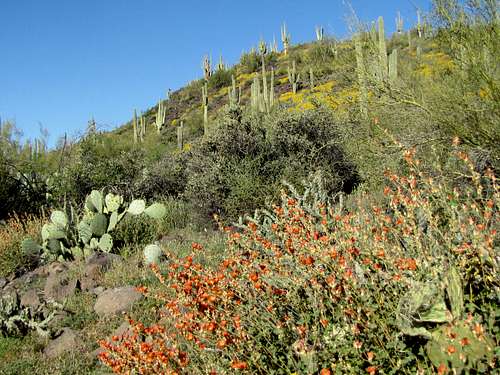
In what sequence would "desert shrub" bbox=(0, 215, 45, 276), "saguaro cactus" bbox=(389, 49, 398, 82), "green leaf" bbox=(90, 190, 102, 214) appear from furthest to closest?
"green leaf" bbox=(90, 190, 102, 214)
"desert shrub" bbox=(0, 215, 45, 276)
"saguaro cactus" bbox=(389, 49, 398, 82)

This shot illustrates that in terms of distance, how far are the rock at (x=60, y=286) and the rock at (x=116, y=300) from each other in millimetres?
785

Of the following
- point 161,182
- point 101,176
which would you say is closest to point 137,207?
point 101,176

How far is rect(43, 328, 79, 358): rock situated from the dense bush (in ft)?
13.7

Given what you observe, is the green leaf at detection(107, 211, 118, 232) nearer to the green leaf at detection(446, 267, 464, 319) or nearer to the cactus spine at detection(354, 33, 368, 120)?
the cactus spine at detection(354, 33, 368, 120)

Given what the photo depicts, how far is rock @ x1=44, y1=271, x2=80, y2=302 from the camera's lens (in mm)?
6453

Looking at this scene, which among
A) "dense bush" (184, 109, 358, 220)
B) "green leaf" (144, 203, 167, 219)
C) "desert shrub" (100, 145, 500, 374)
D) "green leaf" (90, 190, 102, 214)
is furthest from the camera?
"dense bush" (184, 109, 358, 220)

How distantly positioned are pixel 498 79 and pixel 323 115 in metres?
5.45

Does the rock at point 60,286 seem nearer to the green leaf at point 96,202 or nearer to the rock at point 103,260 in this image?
the rock at point 103,260

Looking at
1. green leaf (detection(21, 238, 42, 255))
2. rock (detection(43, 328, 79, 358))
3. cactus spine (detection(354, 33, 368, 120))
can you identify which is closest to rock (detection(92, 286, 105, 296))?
rock (detection(43, 328, 79, 358))

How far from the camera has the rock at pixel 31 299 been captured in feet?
20.4

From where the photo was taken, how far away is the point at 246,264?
10.3 feet

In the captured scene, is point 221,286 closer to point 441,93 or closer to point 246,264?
point 246,264

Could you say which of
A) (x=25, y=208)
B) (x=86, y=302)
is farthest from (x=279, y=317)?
(x=25, y=208)

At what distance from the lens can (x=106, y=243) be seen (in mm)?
8023
